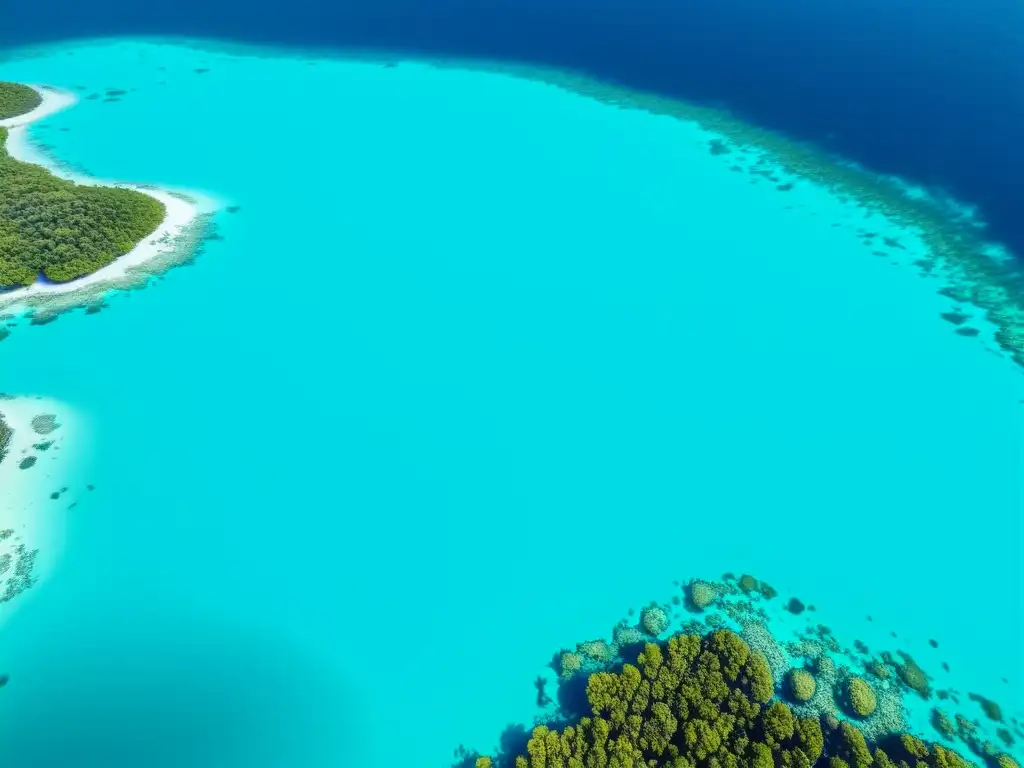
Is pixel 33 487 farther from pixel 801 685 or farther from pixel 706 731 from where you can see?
Answer: pixel 801 685

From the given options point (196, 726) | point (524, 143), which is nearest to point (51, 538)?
point (196, 726)

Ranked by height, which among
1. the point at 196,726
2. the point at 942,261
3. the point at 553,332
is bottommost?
the point at 196,726

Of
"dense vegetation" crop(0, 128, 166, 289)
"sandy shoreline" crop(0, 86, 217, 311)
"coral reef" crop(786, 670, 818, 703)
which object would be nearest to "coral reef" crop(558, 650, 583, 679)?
"coral reef" crop(786, 670, 818, 703)

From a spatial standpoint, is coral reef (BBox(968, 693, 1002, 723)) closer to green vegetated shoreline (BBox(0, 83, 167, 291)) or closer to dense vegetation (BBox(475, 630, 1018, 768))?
dense vegetation (BBox(475, 630, 1018, 768))

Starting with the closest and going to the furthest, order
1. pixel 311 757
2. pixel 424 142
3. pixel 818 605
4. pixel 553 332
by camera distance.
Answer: pixel 311 757 < pixel 818 605 < pixel 553 332 < pixel 424 142

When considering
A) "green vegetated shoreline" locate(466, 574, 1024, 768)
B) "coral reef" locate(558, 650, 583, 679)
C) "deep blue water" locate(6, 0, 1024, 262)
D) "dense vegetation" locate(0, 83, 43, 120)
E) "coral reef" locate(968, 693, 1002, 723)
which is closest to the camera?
"green vegetated shoreline" locate(466, 574, 1024, 768)

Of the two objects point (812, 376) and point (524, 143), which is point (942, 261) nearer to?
point (812, 376)

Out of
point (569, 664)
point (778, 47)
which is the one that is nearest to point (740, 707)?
point (569, 664)
